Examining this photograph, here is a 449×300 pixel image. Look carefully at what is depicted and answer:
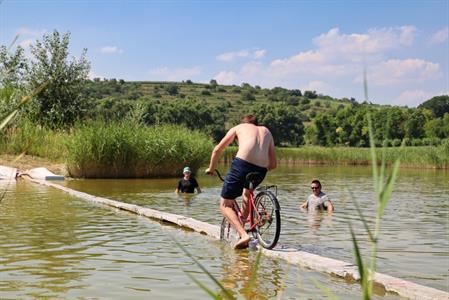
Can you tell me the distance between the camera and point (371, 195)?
20.1m

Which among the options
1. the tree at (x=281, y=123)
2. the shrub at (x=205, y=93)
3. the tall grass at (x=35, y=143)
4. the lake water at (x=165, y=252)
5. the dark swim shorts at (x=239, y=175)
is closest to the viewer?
the lake water at (x=165, y=252)

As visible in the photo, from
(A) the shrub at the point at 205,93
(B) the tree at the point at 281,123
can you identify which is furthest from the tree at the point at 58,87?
(A) the shrub at the point at 205,93

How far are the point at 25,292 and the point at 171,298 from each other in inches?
54.8

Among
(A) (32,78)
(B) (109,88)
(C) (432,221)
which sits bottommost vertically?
(C) (432,221)

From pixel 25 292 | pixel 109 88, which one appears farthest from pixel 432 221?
pixel 109 88

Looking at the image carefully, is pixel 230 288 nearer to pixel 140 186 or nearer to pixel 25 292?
pixel 25 292

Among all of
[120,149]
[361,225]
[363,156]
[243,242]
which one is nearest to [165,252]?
[243,242]

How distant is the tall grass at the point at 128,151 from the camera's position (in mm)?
26703

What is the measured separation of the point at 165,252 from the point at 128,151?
1975 cm

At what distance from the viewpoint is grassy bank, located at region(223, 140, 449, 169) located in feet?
157

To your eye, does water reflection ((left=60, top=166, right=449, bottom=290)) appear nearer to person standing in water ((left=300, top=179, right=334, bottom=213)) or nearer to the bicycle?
person standing in water ((left=300, top=179, right=334, bottom=213))

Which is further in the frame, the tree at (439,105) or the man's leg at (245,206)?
the tree at (439,105)

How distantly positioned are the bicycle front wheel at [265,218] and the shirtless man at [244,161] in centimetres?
21

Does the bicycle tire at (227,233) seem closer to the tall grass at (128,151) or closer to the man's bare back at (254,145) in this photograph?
the man's bare back at (254,145)
